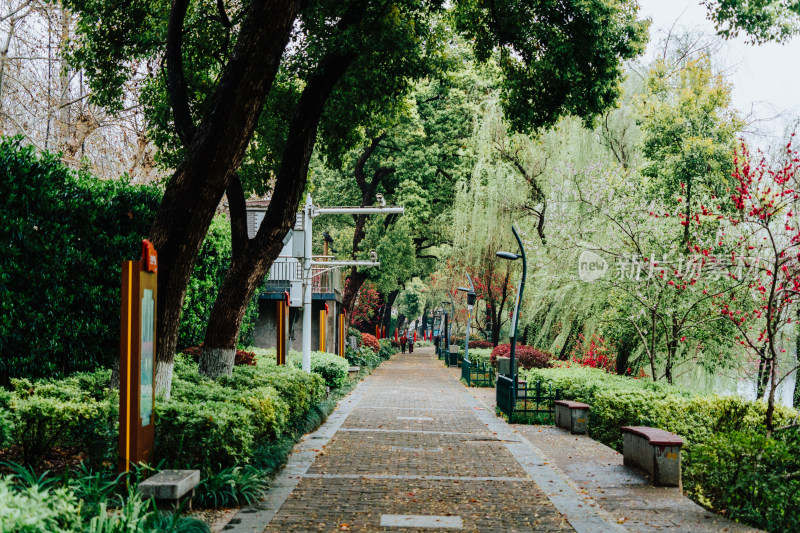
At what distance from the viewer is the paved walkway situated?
6.77 m

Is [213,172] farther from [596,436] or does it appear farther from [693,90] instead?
[693,90]

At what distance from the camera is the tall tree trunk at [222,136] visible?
7.47 m

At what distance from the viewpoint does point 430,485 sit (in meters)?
8.55

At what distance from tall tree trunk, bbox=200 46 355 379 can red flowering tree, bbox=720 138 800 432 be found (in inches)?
265

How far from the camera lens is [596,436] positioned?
1347 cm

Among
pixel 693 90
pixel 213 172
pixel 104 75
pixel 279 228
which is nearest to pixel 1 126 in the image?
pixel 104 75

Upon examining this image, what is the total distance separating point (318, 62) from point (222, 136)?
15.2ft

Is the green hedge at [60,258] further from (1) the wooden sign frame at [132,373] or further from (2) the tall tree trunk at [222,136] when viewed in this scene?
(1) the wooden sign frame at [132,373]

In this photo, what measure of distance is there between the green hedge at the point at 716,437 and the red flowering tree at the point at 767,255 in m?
0.80

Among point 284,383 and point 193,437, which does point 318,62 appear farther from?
point 193,437

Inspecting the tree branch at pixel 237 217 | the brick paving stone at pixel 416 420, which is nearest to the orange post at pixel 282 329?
the brick paving stone at pixel 416 420

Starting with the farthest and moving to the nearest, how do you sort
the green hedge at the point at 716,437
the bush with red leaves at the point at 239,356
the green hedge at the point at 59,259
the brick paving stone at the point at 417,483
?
1. the bush with red leaves at the point at 239,356
2. the green hedge at the point at 59,259
3. the green hedge at the point at 716,437
4. the brick paving stone at the point at 417,483

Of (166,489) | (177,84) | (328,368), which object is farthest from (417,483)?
(328,368)

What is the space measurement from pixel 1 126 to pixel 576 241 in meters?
15.6
